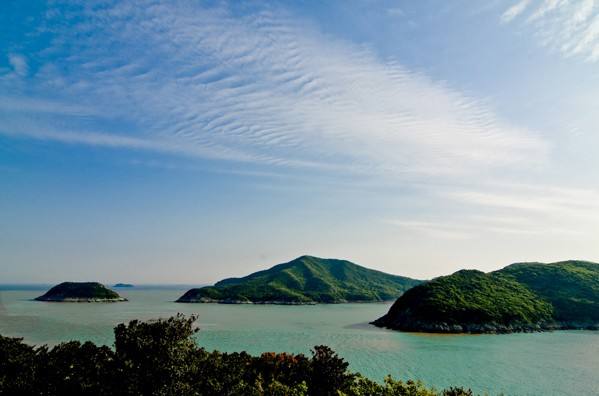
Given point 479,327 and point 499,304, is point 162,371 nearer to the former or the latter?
point 479,327

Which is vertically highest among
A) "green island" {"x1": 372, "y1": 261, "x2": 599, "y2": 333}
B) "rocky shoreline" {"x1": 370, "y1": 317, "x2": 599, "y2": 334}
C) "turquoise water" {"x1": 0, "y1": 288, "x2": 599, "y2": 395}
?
"green island" {"x1": 372, "y1": 261, "x2": 599, "y2": 333}

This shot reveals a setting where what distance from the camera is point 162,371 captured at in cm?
2288

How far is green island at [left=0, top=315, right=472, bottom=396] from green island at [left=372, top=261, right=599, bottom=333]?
82951mm

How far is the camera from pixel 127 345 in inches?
922

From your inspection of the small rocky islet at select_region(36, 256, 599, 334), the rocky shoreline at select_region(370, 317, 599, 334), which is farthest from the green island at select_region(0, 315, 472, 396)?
the small rocky islet at select_region(36, 256, 599, 334)

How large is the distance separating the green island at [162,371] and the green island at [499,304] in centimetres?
8295

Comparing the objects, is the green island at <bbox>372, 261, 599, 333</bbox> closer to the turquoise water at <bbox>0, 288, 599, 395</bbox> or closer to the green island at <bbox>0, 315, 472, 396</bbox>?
the turquoise water at <bbox>0, 288, 599, 395</bbox>

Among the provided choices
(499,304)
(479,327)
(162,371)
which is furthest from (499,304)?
(162,371)

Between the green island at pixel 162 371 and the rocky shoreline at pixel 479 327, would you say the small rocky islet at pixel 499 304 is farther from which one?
the green island at pixel 162 371

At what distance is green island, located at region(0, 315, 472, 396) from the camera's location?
22844 mm

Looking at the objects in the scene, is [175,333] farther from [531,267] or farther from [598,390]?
[531,267]

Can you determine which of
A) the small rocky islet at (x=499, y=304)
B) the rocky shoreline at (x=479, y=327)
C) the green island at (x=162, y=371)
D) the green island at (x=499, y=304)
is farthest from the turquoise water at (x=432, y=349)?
the green island at (x=162, y=371)

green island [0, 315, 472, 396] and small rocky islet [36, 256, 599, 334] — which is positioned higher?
small rocky islet [36, 256, 599, 334]

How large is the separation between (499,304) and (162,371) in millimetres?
119307
